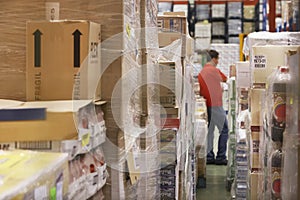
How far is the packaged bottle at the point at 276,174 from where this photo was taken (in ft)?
8.64

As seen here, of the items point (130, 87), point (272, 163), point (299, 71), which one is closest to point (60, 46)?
point (130, 87)

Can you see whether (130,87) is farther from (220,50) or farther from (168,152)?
(220,50)

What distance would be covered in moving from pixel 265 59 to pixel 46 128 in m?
2.42

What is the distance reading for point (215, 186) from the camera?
6629mm

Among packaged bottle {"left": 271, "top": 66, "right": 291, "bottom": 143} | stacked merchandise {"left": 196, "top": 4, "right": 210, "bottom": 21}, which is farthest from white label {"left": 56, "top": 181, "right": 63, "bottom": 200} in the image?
stacked merchandise {"left": 196, "top": 4, "right": 210, "bottom": 21}

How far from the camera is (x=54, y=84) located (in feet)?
6.89

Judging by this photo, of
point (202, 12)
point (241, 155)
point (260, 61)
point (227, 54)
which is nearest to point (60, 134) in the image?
point (260, 61)

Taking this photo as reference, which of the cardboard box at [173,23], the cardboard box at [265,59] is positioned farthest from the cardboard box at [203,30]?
the cardboard box at [265,59]

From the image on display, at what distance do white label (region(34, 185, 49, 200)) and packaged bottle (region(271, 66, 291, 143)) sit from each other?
1.40 metres

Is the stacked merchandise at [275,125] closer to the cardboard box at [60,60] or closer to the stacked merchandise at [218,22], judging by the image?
the cardboard box at [60,60]

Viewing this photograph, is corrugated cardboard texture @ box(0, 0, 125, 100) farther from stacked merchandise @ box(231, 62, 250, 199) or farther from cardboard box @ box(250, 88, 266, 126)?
stacked merchandise @ box(231, 62, 250, 199)

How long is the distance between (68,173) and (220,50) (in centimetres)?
977

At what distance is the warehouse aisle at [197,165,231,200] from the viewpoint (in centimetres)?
611

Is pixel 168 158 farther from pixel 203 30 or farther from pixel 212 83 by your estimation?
pixel 203 30
